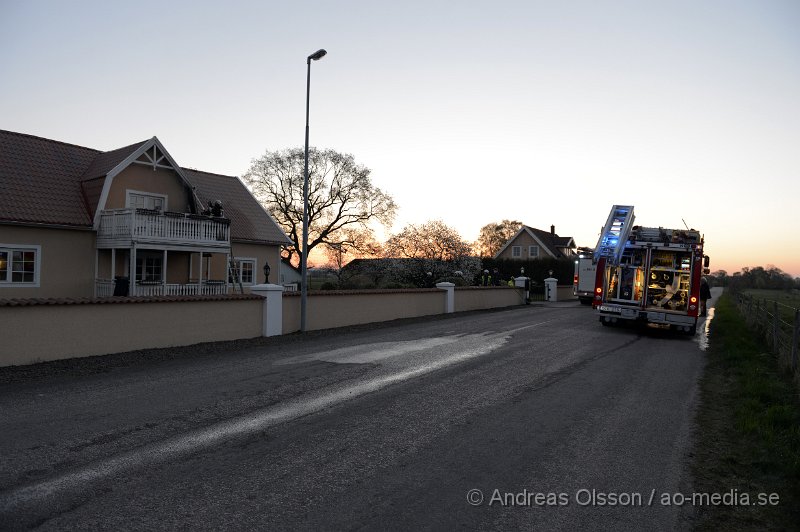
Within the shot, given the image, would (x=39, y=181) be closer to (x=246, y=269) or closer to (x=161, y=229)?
(x=161, y=229)

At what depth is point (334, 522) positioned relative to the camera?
12.7ft

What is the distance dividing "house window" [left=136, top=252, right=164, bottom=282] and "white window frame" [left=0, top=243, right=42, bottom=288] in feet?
12.5

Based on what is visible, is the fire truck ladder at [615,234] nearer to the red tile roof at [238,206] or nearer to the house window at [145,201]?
the red tile roof at [238,206]

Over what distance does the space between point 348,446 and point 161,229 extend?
59.0 feet

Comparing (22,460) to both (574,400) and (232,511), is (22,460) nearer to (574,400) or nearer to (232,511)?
(232,511)

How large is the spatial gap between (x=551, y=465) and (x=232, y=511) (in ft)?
9.59

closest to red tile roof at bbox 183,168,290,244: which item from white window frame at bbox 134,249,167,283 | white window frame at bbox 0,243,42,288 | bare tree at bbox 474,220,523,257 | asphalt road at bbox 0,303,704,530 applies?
white window frame at bbox 134,249,167,283

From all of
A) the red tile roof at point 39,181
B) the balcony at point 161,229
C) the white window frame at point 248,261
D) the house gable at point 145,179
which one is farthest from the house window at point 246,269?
the red tile roof at point 39,181

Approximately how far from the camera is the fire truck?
16.0 metres

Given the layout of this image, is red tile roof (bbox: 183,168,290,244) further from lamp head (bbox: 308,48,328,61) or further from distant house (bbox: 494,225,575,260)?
distant house (bbox: 494,225,575,260)

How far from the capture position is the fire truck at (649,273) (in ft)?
52.3

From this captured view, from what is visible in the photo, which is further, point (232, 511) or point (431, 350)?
point (431, 350)

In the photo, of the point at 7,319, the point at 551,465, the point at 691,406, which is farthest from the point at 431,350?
the point at 7,319

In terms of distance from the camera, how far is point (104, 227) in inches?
789
